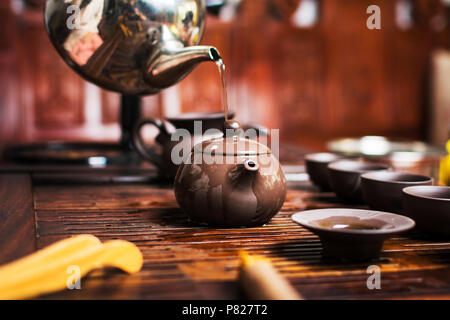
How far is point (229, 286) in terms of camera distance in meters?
0.48

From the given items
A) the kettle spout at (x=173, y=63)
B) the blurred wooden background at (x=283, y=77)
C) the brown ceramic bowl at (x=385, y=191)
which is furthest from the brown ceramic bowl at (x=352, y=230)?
the blurred wooden background at (x=283, y=77)

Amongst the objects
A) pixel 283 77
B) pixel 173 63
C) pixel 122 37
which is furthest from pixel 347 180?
pixel 283 77

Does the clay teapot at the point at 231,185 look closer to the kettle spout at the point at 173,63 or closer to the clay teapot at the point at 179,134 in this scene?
the kettle spout at the point at 173,63

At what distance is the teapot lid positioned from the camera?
693 mm

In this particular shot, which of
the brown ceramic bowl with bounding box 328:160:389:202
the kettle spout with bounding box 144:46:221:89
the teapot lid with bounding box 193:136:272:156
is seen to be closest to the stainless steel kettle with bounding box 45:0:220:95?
the kettle spout with bounding box 144:46:221:89

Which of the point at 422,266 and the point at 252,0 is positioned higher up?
the point at 252,0

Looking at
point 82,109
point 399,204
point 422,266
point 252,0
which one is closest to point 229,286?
point 422,266

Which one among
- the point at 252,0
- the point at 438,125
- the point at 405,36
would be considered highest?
the point at 252,0

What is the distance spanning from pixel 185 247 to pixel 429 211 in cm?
30

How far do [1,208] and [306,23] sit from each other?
3.22 meters

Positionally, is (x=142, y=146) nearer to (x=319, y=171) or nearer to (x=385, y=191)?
(x=319, y=171)

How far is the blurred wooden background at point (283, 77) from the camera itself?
3186 mm
